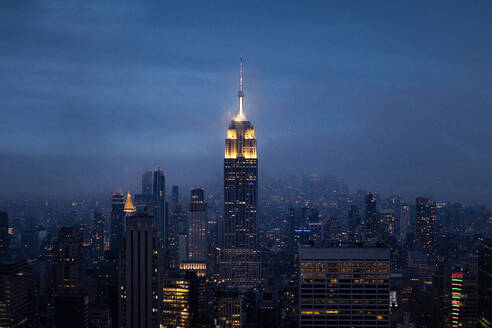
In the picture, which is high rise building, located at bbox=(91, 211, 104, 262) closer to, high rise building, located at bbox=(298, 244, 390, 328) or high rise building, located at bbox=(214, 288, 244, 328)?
high rise building, located at bbox=(214, 288, 244, 328)

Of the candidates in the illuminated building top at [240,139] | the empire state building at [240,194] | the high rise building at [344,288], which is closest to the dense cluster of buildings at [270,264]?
the high rise building at [344,288]

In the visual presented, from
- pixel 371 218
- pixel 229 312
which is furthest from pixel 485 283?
pixel 229 312

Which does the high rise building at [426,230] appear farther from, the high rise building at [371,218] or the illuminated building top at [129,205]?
the illuminated building top at [129,205]

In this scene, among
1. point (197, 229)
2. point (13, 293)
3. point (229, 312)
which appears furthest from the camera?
point (197, 229)

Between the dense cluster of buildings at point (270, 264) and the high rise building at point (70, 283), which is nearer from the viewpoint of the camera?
the dense cluster of buildings at point (270, 264)

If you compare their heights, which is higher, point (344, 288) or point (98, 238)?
point (98, 238)

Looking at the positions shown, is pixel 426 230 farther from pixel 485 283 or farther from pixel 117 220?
pixel 117 220
